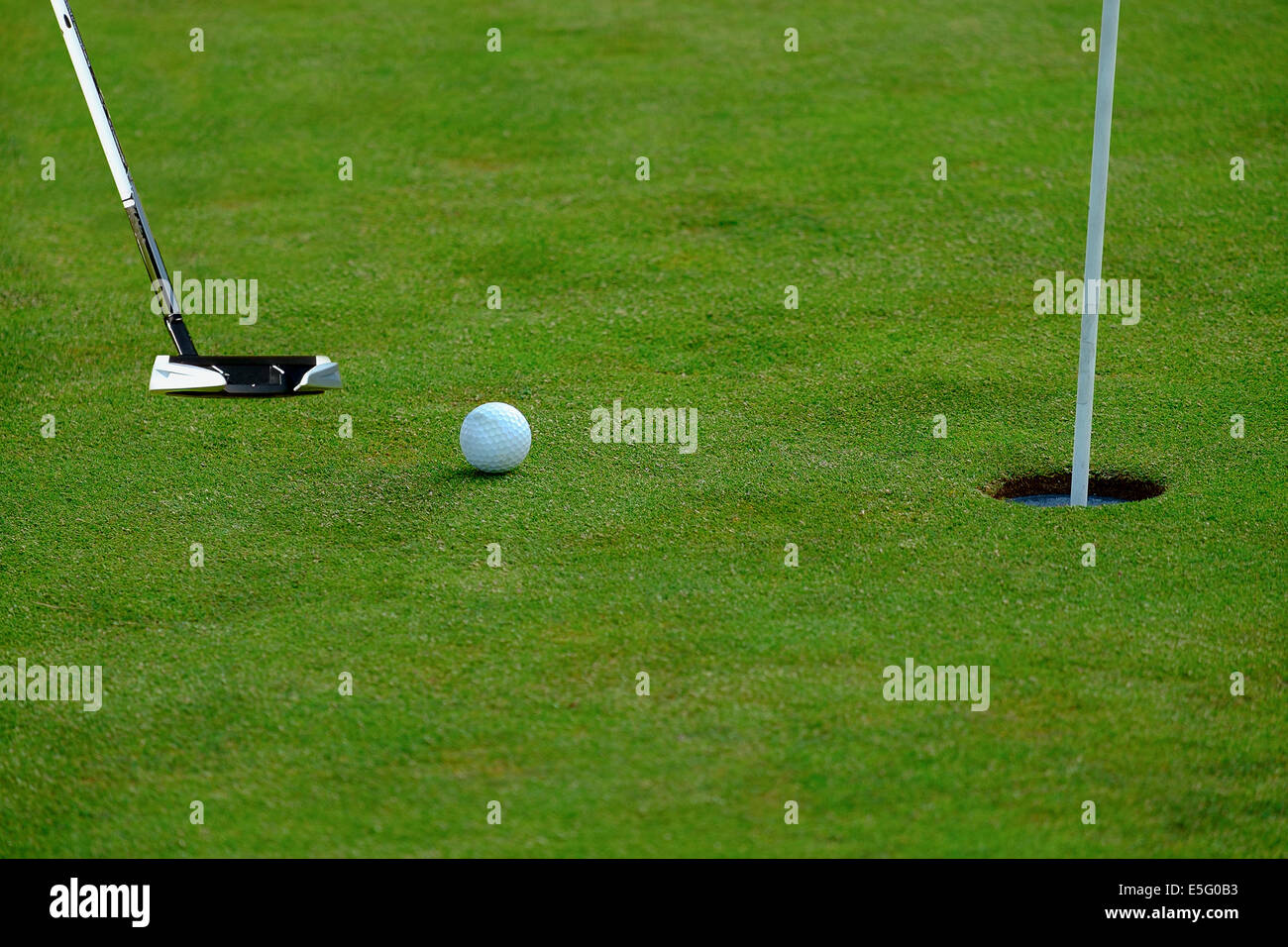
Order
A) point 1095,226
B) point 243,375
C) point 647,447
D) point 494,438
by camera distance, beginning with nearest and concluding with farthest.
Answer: point 1095,226 < point 494,438 < point 647,447 < point 243,375

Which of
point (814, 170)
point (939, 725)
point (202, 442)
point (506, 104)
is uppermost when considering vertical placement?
point (506, 104)

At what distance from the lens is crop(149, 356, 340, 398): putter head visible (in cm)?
974

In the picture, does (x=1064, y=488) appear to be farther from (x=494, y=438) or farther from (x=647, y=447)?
(x=494, y=438)

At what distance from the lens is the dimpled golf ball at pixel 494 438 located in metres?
9.12

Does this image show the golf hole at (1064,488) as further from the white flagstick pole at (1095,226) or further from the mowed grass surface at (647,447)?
the white flagstick pole at (1095,226)

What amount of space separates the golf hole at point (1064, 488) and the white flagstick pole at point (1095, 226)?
1.91ft

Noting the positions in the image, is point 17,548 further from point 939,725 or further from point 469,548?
point 939,725

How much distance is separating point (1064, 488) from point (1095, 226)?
1911 mm

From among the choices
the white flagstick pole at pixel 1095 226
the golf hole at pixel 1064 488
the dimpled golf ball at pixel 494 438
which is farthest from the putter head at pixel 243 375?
the white flagstick pole at pixel 1095 226

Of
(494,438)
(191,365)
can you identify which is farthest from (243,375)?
(494,438)

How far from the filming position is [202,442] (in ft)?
32.7

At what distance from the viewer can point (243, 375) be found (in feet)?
32.5

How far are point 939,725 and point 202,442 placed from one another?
592 cm
